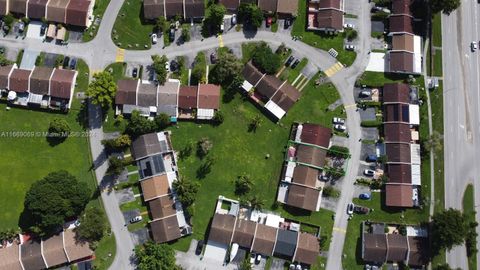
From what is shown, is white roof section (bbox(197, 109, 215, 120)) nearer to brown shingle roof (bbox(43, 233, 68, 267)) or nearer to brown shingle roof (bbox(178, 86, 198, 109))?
brown shingle roof (bbox(178, 86, 198, 109))

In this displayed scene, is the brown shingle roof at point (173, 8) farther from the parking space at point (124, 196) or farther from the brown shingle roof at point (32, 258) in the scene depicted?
the brown shingle roof at point (32, 258)

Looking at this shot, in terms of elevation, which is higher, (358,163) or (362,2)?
(362,2)

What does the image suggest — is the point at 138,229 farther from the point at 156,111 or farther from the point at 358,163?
the point at 358,163

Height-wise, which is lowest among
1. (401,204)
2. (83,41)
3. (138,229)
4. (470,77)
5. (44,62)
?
(138,229)

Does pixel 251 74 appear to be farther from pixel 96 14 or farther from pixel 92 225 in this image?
pixel 92 225

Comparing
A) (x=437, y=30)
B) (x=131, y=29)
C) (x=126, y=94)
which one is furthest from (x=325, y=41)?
(x=126, y=94)

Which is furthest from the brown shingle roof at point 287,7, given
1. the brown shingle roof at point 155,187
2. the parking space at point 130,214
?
the parking space at point 130,214

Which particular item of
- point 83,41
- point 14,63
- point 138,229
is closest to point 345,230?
point 138,229
